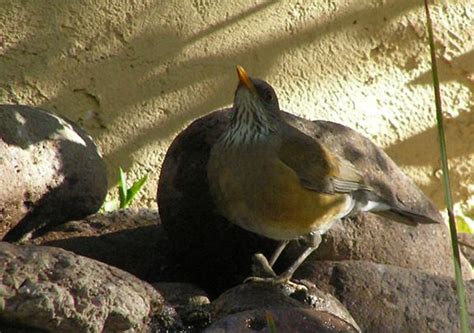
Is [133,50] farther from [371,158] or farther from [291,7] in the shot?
[371,158]

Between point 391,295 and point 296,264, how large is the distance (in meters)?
0.55

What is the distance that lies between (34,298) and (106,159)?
11.1 ft

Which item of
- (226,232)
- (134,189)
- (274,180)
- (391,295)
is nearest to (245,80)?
(274,180)

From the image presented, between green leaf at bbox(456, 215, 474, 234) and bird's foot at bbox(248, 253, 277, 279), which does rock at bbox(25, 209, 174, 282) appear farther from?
green leaf at bbox(456, 215, 474, 234)

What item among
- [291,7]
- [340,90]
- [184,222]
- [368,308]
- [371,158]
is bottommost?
[368,308]

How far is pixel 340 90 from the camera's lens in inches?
336

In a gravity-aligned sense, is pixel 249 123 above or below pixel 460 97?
below

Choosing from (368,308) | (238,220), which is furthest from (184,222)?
(368,308)

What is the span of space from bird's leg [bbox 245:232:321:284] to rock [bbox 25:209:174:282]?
0.98 m

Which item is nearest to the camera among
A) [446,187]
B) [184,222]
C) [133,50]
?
[446,187]

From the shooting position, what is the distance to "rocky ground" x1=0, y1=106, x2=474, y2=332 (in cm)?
538

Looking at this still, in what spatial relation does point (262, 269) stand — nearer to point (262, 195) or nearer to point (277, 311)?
point (262, 195)

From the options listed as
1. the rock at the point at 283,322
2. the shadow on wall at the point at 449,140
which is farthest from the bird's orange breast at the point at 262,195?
the shadow on wall at the point at 449,140

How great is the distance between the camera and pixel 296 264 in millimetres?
6125
